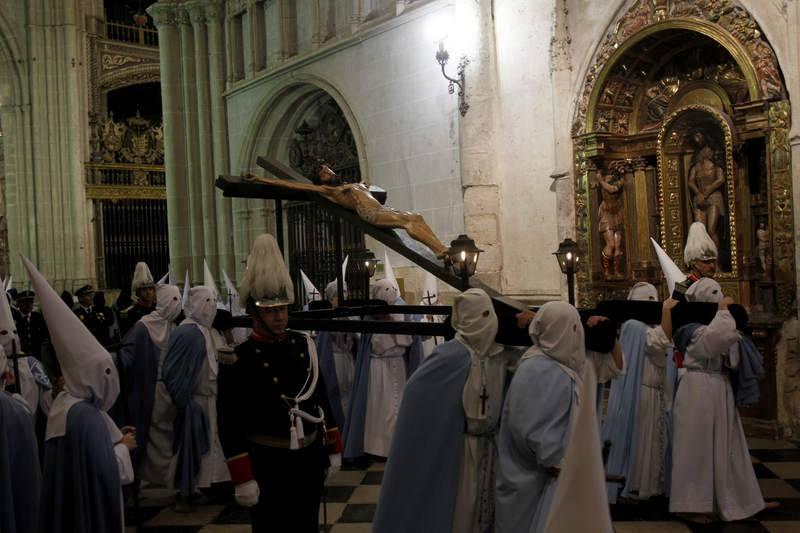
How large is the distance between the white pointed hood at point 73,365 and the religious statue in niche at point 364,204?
2476 mm

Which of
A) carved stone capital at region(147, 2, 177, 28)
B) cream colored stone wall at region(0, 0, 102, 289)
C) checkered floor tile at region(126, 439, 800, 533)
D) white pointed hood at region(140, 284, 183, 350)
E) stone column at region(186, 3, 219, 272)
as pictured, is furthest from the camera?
cream colored stone wall at region(0, 0, 102, 289)

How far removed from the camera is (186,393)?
5.86 meters

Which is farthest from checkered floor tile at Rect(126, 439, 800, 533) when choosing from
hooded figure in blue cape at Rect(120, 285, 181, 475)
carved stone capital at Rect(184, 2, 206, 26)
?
carved stone capital at Rect(184, 2, 206, 26)

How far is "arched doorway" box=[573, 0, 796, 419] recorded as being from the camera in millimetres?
7367

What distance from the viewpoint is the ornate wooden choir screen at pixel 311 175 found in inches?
561

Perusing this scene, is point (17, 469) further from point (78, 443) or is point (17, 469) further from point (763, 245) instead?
point (763, 245)

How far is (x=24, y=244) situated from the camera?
22.3 metres

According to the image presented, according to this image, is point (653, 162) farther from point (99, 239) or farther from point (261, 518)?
point (99, 239)

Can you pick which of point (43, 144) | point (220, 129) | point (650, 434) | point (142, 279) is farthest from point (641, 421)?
point (43, 144)

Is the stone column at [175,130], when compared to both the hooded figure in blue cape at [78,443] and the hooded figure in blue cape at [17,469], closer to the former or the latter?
the hooded figure in blue cape at [17,469]

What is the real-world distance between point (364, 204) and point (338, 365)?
2.07 metres

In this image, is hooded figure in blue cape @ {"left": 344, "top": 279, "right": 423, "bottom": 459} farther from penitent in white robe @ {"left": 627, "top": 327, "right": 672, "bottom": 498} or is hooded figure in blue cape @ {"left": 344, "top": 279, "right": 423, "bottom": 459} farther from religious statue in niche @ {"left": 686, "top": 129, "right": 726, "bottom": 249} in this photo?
religious statue in niche @ {"left": 686, "top": 129, "right": 726, "bottom": 249}

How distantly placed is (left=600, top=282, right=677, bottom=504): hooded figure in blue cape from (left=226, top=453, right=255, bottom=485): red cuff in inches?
113

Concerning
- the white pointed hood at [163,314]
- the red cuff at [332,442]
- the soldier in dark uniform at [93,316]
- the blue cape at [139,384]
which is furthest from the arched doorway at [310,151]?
the red cuff at [332,442]
